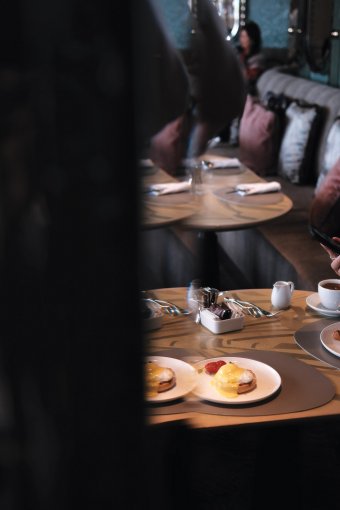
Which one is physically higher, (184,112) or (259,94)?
(184,112)

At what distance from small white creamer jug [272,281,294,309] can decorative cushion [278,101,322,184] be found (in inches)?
101

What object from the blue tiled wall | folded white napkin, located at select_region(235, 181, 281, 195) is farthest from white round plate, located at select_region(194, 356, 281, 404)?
the blue tiled wall

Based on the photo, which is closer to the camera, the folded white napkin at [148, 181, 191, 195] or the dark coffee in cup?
the folded white napkin at [148, 181, 191, 195]

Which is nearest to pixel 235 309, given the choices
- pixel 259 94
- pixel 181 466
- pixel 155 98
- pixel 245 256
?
pixel 181 466

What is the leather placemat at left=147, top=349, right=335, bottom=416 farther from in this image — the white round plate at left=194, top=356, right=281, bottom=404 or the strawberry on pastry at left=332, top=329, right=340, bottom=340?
the strawberry on pastry at left=332, top=329, right=340, bottom=340

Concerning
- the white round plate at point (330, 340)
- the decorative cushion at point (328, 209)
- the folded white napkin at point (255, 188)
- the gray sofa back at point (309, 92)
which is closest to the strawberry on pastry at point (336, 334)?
the white round plate at point (330, 340)

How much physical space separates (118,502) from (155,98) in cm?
10

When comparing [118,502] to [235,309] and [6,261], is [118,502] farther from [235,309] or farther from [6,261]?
[235,309]

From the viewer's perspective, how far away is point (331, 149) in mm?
3758

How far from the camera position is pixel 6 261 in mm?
150

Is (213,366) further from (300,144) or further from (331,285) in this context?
(300,144)

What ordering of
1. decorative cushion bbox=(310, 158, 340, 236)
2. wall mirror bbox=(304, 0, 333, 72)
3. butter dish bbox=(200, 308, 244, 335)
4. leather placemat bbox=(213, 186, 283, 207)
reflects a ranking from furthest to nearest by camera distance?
wall mirror bbox=(304, 0, 333, 72), leather placemat bbox=(213, 186, 283, 207), decorative cushion bbox=(310, 158, 340, 236), butter dish bbox=(200, 308, 244, 335)

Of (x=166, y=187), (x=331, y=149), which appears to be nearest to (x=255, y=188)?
(x=331, y=149)

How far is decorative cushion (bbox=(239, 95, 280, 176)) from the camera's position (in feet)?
14.8
